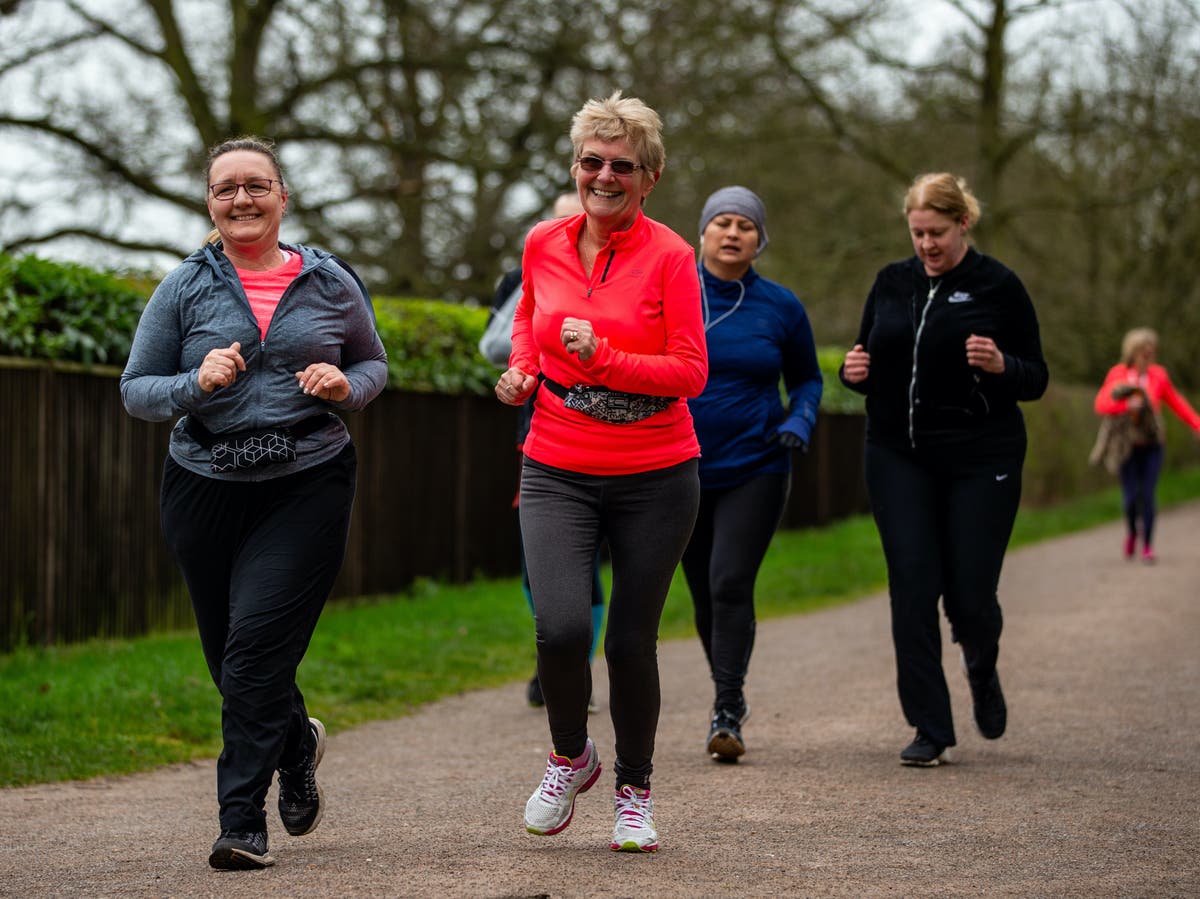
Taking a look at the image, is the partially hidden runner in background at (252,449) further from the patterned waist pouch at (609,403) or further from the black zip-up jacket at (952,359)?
the black zip-up jacket at (952,359)

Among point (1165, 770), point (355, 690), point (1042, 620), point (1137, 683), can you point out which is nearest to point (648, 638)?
point (1165, 770)

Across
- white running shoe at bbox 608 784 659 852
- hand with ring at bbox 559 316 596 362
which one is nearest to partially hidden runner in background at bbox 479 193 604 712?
white running shoe at bbox 608 784 659 852

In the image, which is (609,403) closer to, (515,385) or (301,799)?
(515,385)

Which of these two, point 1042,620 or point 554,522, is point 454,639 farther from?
point 554,522

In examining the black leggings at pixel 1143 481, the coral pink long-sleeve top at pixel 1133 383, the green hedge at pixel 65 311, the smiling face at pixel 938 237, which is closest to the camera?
the smiling face at pixel 938 237

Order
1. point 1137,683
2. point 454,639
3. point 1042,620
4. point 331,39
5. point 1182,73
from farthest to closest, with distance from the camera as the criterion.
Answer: point 1182,73 → point 331,39 → point 1042,620 → point 454,639 → point 1137,683

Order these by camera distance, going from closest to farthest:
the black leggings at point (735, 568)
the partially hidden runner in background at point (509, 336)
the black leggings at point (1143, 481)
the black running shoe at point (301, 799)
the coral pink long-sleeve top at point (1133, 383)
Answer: the black running shoe at point (301, 799), the black leggings at point (735, 568), the partially hidden runner in background at point (509, 336), the coral pink long-sleeve top at point (1133, 383), the black leggings at point (1143, 481)

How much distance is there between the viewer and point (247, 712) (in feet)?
14.5

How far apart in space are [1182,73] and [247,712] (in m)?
23.9

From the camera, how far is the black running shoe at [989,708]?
6.36 meters

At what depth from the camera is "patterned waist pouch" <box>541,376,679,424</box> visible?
4.52 meters

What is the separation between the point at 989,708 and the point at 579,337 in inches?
115

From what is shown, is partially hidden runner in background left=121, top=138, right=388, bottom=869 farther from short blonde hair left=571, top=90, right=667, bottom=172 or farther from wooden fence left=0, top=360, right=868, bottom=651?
wooden fence left=0, top=360, right=868, bottom=651

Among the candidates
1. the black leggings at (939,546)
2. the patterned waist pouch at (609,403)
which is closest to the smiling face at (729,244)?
the black leggings at (939,546)
